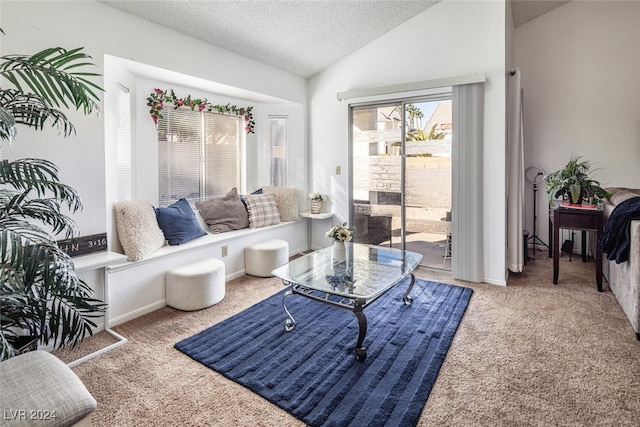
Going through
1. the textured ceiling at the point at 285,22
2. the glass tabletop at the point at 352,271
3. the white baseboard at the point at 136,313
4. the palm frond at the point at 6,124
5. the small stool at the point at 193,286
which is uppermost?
the textured ceiling at the point at 285,22

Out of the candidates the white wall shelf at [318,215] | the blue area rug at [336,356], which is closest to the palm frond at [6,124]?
the blue area rug at [336,356]

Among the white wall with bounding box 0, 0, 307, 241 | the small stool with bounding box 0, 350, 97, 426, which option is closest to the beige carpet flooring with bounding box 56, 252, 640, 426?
the small stool with bounding box 0, 350, 97, 426

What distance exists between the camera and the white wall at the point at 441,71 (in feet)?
10.8

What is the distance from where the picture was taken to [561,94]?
172 inches

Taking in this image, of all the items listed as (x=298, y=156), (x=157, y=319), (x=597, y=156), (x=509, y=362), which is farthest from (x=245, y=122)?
(x=597, y=156)

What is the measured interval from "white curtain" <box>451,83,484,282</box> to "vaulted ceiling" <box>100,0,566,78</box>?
1.17m

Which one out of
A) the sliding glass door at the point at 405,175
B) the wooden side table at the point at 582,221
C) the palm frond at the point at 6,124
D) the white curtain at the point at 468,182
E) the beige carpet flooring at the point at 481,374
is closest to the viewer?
the palm frond at the point at 6,124

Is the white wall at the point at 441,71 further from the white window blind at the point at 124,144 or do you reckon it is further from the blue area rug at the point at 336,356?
the white window blind at the point at 124,144

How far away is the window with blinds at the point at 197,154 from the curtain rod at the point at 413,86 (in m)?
1.53

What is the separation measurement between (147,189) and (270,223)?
1.43 metres

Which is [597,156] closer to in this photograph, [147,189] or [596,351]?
[596,351]

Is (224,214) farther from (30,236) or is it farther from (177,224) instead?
(30,236)

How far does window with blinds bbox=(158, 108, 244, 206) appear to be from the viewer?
370 cm

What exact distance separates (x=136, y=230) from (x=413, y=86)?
3098mm
